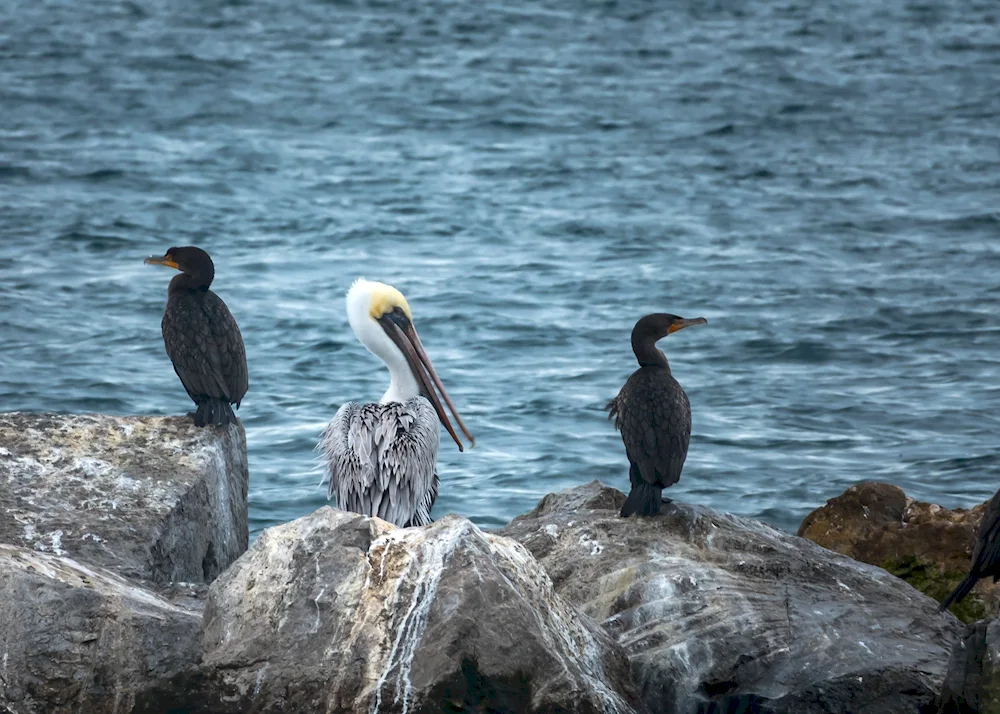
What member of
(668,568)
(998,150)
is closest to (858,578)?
(668,568)

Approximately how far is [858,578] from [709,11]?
24878 mm

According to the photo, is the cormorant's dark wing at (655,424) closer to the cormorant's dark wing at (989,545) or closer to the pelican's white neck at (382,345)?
the pelican's white neck at (382,345)

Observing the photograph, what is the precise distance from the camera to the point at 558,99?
77.3 feet

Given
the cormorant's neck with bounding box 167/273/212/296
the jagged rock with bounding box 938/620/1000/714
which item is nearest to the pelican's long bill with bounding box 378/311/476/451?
the cormorant's neck with bounding box 167/273/212/296

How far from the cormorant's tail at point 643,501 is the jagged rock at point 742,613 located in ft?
0.12

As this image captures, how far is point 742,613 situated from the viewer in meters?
5.34

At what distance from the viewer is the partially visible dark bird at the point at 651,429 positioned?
6094mm

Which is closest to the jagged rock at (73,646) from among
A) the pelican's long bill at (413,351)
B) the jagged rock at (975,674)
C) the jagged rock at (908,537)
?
the pelican's long bill at (413,351)

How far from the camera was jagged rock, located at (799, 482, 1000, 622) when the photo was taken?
6.29 metres

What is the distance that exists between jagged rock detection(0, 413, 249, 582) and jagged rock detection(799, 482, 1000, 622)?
2.73m

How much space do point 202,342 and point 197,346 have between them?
3cm

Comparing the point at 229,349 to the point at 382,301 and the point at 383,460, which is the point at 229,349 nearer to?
the point at 382,301

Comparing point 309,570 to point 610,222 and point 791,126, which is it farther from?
point 791,126

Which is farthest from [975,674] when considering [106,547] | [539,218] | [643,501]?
[539,218]
